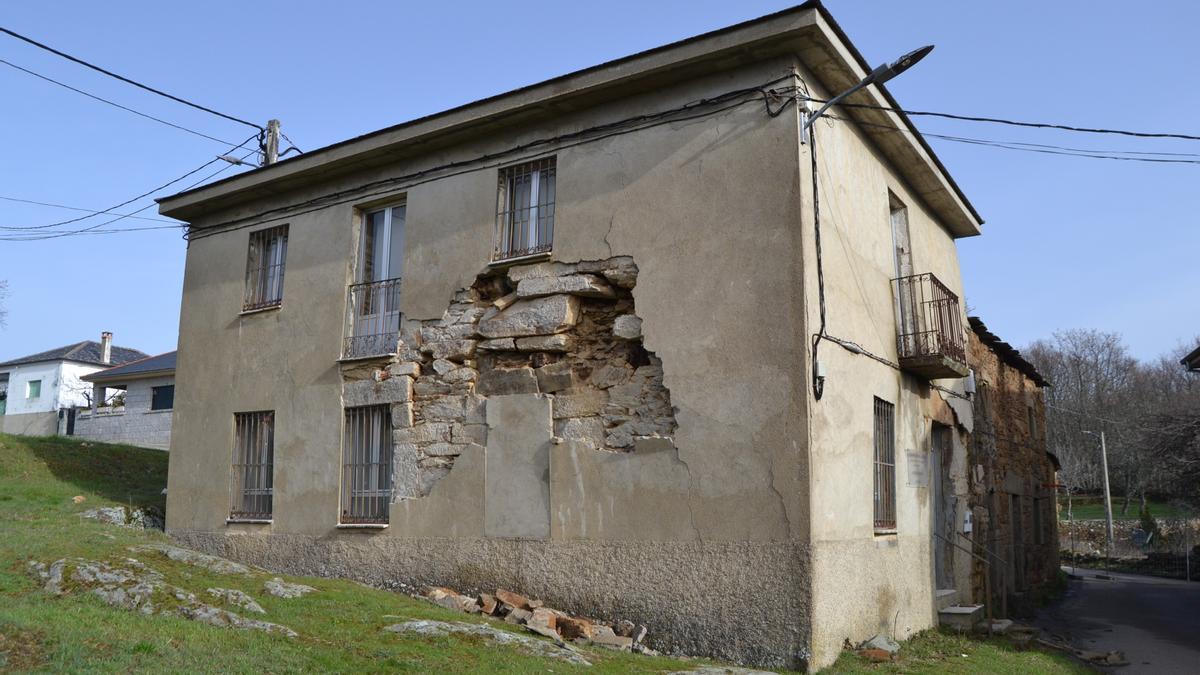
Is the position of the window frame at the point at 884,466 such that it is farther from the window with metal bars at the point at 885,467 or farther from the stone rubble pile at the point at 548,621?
the stone rubble pile at the point at 548,621

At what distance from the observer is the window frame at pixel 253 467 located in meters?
12.5

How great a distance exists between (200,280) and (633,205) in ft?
24.8

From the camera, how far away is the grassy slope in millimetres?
6239

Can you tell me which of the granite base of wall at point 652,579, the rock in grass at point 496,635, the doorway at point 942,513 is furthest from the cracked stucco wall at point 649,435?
the doorway at point 942,513

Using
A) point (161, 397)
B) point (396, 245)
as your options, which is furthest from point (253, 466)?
point (161, 397)

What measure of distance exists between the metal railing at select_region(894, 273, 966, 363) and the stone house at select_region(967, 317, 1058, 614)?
5.86 ft

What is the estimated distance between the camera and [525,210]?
10.9 meters

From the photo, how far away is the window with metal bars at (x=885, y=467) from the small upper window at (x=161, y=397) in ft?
83.1

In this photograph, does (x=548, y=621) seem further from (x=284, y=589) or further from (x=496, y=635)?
(x=284, y=589)

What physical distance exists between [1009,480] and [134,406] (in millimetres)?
26800

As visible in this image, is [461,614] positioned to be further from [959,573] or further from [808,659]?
[959,573]

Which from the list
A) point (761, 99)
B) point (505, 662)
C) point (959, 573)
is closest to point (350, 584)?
point (505, 662)

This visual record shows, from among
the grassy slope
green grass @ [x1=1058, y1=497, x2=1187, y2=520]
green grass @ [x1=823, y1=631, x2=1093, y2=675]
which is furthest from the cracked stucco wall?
green grass @ [x1=1058, y1=497, x2=1187, y2=520]

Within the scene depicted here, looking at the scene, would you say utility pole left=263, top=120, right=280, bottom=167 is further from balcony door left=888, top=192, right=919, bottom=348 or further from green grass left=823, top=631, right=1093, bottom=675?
green grass left=823, top=631, right=1093, bottom=675
